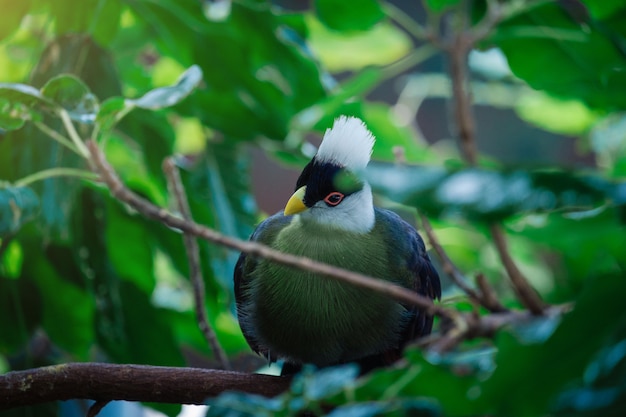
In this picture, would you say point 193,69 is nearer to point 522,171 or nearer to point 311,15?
point 522,171

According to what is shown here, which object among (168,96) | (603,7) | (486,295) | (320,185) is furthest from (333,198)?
(603,7)

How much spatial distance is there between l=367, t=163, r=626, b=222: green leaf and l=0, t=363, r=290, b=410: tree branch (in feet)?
1.49

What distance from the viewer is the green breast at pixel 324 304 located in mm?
1003

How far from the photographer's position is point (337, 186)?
950mm

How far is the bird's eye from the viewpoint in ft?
3.44

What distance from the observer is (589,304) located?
1.77ft

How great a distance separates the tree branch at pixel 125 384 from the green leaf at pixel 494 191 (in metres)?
0.45

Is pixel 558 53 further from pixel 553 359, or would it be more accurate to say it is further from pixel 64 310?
pixel 64 310

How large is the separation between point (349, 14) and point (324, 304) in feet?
2.01

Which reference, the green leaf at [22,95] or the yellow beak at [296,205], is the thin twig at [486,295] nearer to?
the yellow beak at [296,205]

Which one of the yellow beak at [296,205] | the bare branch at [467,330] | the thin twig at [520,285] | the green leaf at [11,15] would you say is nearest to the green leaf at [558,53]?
the thin twig at [520,285]

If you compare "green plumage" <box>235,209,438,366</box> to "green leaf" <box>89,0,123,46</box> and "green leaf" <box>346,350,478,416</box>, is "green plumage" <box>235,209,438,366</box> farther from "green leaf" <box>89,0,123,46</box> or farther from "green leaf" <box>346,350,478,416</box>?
"green leaf" <box>89,0,123,46</box>

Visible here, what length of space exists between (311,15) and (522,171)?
1335mm

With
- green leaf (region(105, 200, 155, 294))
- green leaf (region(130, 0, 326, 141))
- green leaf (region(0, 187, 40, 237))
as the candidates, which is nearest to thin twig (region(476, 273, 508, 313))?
green leaf (region(0, 187, 40, 237))
